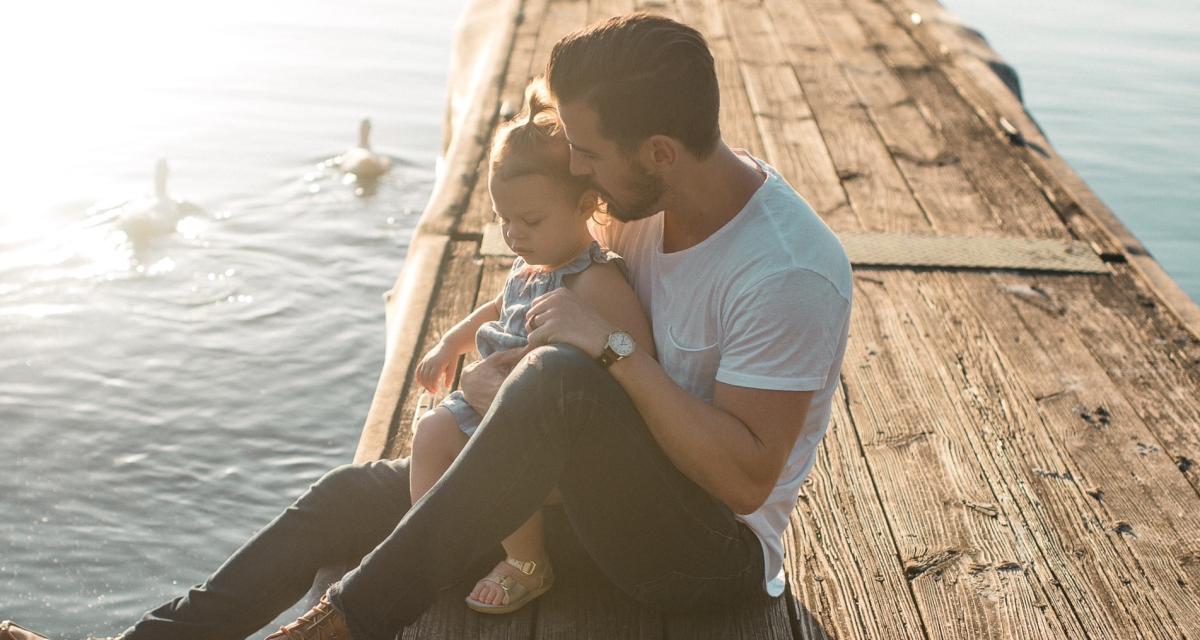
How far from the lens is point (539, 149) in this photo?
98.0 inches

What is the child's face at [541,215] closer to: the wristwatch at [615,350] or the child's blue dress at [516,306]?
the child's blue dress at [516,306]

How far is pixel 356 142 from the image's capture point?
11.2 meters

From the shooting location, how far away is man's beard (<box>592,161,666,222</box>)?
234 cm

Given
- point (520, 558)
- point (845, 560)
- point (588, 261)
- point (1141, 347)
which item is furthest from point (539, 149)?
point (1141, 347)

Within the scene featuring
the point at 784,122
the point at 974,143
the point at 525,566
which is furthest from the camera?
the point at 784,122

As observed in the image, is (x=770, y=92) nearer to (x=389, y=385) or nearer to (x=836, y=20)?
(x=836, y=20)

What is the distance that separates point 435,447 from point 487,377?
181mm

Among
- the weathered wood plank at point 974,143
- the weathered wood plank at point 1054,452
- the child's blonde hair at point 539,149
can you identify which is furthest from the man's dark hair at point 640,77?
the weathered wood plank at point 974,143

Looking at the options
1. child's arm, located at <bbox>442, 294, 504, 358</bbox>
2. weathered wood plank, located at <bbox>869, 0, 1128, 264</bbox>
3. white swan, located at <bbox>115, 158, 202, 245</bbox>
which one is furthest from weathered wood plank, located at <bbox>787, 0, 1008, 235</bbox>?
white swan, located at <bbox>115, 158, 202, 245</bbox>

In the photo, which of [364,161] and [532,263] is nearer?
[532,263]

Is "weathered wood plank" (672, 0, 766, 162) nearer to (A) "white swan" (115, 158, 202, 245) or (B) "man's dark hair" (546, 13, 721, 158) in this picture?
(B) "man's dark hair" (546, 13, 721, 158)

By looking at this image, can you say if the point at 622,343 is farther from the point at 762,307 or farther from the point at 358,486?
the point at 358,486

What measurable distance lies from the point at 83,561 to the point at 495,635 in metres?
3.62

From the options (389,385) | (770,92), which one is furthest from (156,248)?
(389,385)
